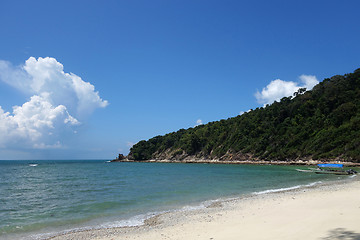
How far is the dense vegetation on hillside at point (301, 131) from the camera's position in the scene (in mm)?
70438

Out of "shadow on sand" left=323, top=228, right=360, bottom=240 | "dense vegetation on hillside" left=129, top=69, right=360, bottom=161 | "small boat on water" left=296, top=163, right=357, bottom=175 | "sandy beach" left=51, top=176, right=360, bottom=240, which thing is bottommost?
"small boat on water" left=296, top=163, right=357, bottom=175

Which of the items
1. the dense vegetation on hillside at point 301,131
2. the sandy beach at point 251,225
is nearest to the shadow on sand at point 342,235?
the sandy beach at point 251,225

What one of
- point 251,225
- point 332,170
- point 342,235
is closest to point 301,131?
point 332,170

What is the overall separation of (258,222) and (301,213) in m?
2.73

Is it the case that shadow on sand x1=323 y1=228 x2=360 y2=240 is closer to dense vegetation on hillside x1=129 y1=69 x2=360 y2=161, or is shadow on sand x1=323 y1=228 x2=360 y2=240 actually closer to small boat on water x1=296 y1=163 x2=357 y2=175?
small boat on water x1=296 y1=163 x2=357 y2=175

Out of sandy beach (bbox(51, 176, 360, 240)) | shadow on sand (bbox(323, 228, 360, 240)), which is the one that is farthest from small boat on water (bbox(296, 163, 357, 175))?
shadow on sand (bbox(323, 228, 360, 240))

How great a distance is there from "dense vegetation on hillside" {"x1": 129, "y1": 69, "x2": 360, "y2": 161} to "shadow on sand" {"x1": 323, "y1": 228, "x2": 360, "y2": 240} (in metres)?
66.2

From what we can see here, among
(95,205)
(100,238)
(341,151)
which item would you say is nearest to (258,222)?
(100,238)

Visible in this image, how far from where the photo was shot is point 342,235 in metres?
6.91

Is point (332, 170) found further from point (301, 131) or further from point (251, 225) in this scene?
point (301, 131)

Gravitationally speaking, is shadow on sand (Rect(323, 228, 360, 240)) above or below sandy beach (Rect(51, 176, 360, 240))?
above

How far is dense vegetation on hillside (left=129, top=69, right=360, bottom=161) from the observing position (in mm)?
70438

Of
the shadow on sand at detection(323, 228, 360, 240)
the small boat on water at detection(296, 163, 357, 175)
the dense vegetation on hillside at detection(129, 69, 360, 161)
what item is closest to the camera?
the shadow on sand at detection(323, 228, 360, 240)

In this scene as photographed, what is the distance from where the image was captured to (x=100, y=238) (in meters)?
9.27
